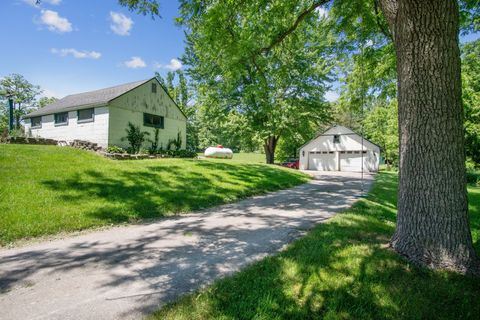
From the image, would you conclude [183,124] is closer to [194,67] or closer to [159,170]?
[194,67]

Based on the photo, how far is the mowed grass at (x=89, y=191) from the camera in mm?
5313

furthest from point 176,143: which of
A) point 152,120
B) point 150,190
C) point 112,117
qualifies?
point 150,190

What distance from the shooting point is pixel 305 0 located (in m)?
7.00

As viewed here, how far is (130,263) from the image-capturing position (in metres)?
3.69

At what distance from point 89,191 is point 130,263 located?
4502mm

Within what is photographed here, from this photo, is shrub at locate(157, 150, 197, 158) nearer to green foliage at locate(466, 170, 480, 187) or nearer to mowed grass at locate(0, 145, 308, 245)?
mowed grass at locate(0, 145, 308, 245)

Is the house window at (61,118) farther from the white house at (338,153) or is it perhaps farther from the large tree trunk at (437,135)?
the white house at (338,153)

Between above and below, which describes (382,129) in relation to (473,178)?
above

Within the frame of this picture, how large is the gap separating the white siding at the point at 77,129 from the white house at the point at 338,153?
21.5m

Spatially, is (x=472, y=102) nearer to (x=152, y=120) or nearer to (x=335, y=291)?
(x=335, y=291)

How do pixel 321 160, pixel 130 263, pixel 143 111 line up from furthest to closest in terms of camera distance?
pixel 321 160 < pixel 143 111 < pixel 130 263

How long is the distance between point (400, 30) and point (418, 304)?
3535mm

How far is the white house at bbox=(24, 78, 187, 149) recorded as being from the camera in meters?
17.5

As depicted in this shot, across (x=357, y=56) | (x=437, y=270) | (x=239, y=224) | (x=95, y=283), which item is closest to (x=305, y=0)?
(x=357, y=56)
